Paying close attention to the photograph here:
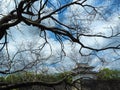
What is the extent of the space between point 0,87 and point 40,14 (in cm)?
293

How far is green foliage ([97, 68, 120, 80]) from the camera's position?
26375mm

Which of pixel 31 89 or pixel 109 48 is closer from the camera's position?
pixel 109 48

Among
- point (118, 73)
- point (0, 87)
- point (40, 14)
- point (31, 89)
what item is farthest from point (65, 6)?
point (118, 73)

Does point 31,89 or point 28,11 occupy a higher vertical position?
point 28,11

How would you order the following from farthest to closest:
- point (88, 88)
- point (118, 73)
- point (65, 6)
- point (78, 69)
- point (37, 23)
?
1. point (118, 73)
2. point (88, 88)
3. point (78, 69)
4. point (65, 6)
5. point (37, 23)

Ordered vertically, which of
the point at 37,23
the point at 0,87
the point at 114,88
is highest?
the point at 37,23

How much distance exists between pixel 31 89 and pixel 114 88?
21.3 feet

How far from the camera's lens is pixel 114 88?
1024 inches

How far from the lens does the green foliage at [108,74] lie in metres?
26.4

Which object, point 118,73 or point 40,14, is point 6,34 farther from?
point 118,73

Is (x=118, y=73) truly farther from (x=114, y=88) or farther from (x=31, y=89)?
(x=31, y=89)

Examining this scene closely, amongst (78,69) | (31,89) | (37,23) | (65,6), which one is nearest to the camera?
(37,23)

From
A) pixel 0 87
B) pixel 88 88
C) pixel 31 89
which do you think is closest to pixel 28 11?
pixel 0 87

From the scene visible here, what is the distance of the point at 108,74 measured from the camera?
2698 centimetres
